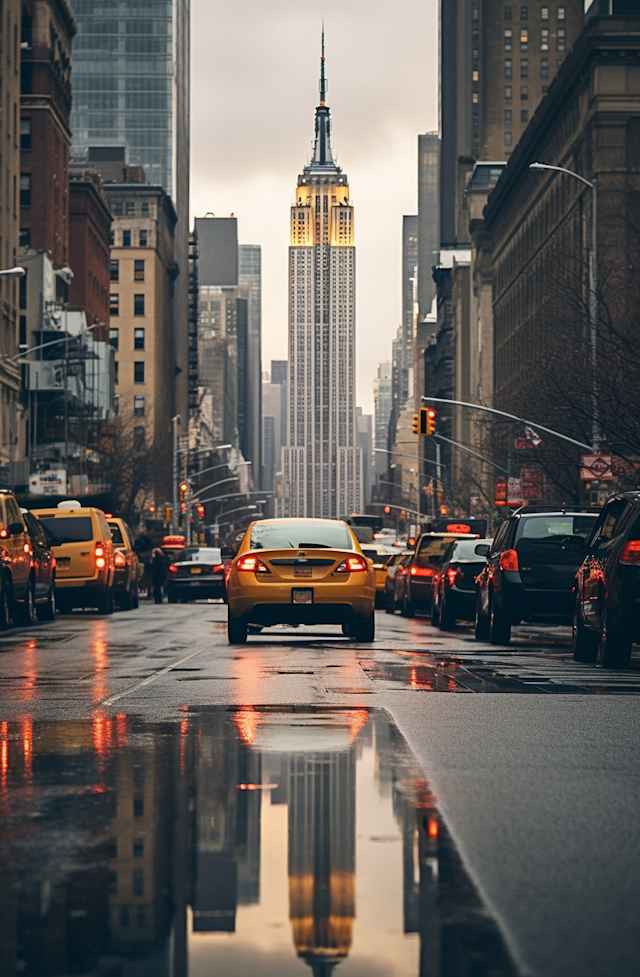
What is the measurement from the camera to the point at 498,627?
21.4m

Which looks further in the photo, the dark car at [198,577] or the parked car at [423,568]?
the dark car at [198,577]

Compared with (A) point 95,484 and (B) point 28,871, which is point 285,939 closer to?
(B) point 28,871

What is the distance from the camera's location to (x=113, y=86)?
176 m

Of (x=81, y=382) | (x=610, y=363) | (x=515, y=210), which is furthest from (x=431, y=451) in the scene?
(x=610, y=363)

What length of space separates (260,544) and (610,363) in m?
18.7

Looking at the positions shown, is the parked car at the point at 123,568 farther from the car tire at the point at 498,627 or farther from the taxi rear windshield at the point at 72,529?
the car tire at the point at 498,627

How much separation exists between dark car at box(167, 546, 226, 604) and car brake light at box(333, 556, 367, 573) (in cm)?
2212

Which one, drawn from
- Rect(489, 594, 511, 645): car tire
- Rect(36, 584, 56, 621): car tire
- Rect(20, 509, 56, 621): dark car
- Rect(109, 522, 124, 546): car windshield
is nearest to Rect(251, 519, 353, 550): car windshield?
Rect(489, 594, 511, 645): car tire

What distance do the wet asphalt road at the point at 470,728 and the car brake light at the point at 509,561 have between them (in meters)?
1.12

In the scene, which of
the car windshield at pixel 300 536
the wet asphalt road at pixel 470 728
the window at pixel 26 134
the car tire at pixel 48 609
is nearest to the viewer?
the wet asphalt road at pixel 470 728

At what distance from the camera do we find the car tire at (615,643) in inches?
621

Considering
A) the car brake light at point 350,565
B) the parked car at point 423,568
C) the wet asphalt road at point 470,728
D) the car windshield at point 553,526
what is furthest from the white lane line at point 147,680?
the parked car at point 423,568

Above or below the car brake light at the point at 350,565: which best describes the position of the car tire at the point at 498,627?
below

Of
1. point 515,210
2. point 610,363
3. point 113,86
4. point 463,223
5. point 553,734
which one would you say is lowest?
point 553,734
